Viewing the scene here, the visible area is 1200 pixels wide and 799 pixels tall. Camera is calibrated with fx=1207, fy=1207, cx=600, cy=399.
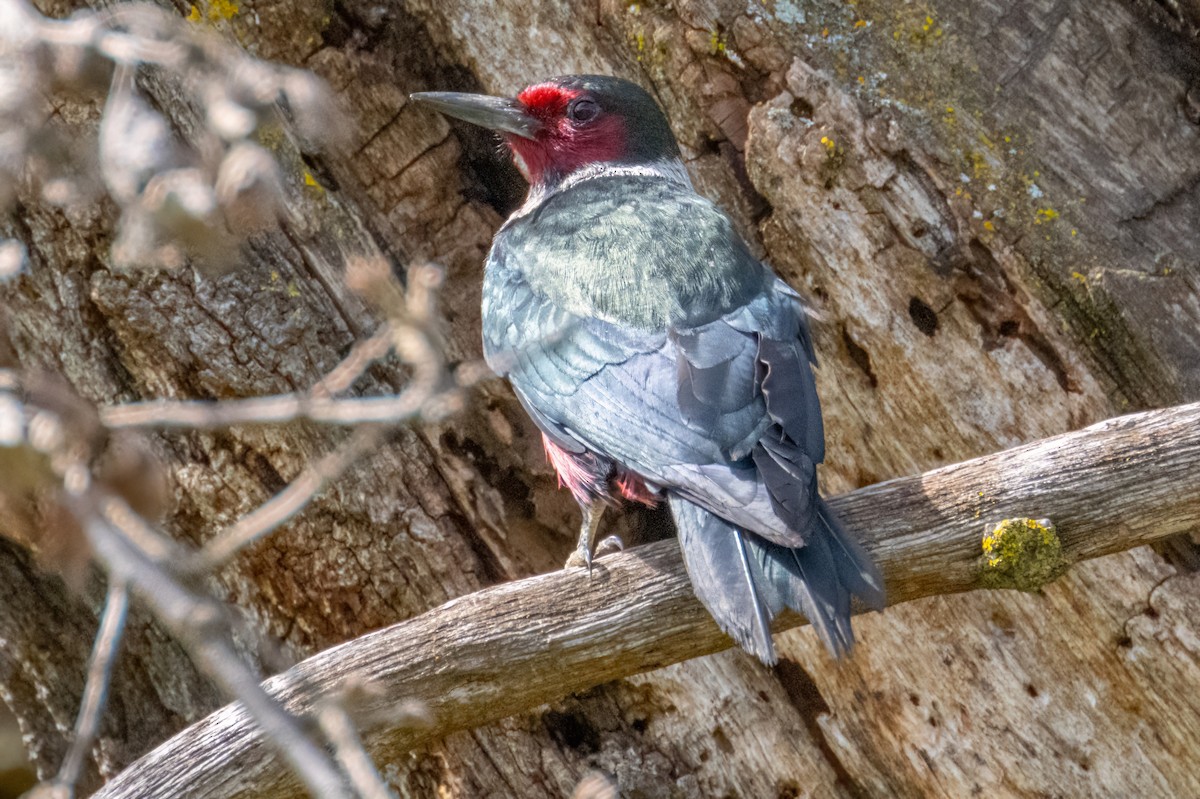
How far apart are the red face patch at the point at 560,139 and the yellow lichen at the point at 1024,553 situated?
1.96 meters

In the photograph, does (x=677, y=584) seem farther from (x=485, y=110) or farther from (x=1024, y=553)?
(x=485, y=110)

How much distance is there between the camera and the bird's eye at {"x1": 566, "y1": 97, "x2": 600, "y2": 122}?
406cm

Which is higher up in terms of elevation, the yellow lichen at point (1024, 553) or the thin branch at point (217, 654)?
the thin branch at point (217, 654)

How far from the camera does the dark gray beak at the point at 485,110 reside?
150 inches

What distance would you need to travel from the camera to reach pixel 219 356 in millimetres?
3766

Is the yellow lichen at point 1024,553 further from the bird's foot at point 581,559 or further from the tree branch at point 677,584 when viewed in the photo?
the bird's foot at point 581,559

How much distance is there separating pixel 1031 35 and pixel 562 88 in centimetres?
149

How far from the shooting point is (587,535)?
346 cm

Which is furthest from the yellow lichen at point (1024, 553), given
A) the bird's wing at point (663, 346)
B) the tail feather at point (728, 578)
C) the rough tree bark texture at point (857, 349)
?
the rough tree bark texture at point (857, 349)

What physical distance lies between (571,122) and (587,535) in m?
1.49

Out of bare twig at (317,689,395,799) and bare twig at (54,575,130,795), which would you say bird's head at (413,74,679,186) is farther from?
bare twig at (317,689,395,799)

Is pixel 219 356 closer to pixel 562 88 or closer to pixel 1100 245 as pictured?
pixel 562 88

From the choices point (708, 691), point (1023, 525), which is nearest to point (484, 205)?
point (708, 691)

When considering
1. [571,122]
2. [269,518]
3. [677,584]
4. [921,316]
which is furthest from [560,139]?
[269,518]
